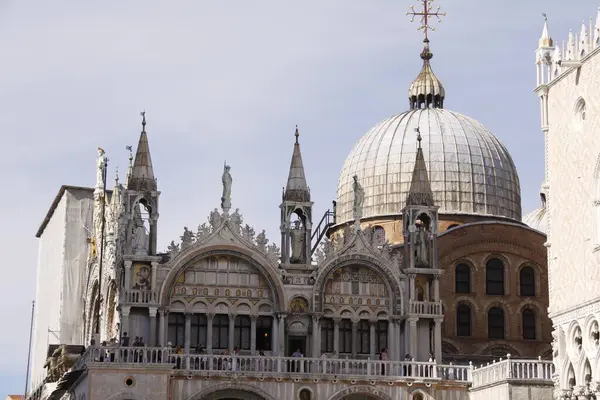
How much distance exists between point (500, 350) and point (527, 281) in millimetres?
2918

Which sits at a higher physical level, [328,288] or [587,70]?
[587,70]

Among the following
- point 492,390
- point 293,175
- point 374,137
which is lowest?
point 492,390

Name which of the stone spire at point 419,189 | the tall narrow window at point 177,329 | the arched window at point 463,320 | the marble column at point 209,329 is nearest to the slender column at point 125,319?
the tall narrow window at point 177,329

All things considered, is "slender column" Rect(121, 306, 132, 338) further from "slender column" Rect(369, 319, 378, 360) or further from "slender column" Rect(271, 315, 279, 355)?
"slender column" Rect(369, 319, 378, 360)

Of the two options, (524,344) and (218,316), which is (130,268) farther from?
(524,344)

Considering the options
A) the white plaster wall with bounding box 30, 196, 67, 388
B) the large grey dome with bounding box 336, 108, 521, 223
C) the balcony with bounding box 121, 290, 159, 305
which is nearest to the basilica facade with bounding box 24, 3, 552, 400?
the balcony with bounding box 121, 290, 159, 305

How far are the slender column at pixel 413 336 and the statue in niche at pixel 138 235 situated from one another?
358 inches

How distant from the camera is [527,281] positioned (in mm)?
54250

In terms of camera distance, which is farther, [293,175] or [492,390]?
[293,175]

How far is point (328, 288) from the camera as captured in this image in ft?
157

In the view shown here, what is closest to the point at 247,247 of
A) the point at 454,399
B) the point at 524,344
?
the point at 454,399

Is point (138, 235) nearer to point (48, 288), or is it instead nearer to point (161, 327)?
point (161, 327)

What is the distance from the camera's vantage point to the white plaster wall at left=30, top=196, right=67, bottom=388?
205 feet

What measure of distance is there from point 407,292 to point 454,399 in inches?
165
